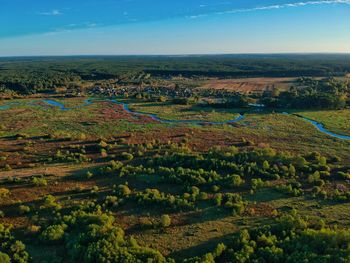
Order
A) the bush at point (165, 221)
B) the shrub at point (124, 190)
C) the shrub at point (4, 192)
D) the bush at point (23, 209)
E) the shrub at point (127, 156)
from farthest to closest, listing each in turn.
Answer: the shrub at point (127, 156) < the shrub at point (4, 192) < the shrub at point (124, 190) < the bush at point (23, 209) < the bush at point (165, 221)

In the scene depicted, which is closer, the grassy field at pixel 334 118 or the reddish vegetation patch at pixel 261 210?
the reddish vegetation patch at pixel 261 210

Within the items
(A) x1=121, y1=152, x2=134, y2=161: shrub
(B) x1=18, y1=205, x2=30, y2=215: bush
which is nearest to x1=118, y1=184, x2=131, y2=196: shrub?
(B) x1=18, y1=205, x2=30, y2=215: bush

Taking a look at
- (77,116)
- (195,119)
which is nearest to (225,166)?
(195,119)

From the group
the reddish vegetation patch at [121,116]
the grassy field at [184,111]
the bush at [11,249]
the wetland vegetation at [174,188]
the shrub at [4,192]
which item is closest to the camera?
the bush at [11,249]

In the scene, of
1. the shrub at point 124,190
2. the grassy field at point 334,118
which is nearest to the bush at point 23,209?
the shrub at point 124,190

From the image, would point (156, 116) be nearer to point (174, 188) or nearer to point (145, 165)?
point (145, 165)

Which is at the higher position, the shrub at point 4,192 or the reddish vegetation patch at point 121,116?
the reddish vegetation patch at point 121,116

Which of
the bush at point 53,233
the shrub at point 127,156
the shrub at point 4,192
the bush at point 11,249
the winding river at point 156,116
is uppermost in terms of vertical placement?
the winding river at point 156,116

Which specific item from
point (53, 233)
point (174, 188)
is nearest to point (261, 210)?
point (174, 188)

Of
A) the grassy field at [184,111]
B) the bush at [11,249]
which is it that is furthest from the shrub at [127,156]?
the grassy field at [184,111]

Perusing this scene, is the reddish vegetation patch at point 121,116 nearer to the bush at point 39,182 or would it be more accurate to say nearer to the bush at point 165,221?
the bush at point 39,182

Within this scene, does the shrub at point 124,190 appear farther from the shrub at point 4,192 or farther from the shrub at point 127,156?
the shrub at point 4,192
